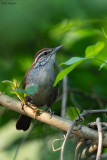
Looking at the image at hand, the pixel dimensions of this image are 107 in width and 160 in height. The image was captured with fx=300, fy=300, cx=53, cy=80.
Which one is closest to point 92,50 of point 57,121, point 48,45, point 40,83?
point 57,121

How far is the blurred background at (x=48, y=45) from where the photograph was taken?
2258mm

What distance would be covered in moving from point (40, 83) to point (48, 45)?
810 mm

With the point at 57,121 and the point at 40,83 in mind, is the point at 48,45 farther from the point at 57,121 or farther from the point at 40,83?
the point at 57,121

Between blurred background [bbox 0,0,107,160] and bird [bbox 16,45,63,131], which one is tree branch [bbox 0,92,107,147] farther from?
bird [bbox 16,45,63,131]

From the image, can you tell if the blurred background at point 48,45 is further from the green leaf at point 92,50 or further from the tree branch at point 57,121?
the green leaf at point 92,50

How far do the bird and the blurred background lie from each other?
111 mm

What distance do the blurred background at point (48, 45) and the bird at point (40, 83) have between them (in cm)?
11

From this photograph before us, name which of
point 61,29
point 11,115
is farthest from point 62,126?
point 61,29

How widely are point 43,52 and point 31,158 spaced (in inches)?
54.2

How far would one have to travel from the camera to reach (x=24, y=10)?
2.20 m

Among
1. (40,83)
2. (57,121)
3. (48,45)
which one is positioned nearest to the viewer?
(57,121)

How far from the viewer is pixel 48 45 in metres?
4.13

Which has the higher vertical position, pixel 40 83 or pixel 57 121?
pixel 40 83

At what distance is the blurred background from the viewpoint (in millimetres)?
2258
